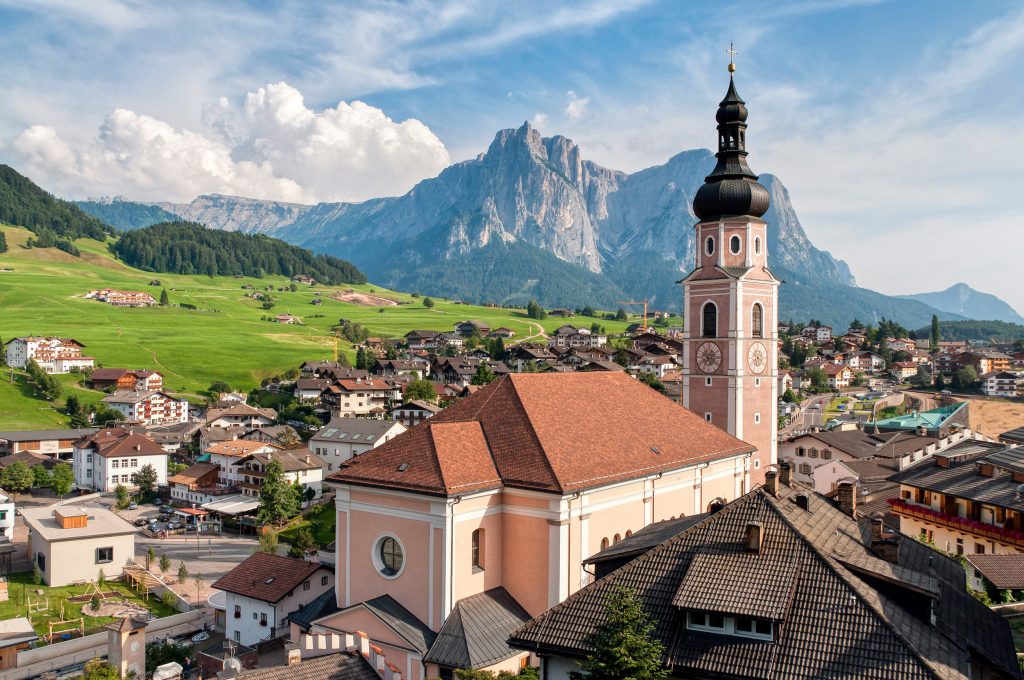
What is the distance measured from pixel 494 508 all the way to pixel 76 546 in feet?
132

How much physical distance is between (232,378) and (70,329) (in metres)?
43.7

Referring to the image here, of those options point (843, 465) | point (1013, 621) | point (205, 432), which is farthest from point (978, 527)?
point (205, 432)

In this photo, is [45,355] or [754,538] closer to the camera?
[754,538]

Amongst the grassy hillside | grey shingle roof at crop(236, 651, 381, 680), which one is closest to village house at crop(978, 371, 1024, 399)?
the grassy hillside

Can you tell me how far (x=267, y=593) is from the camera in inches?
1484

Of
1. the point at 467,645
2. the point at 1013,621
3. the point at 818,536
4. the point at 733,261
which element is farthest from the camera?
the point at 733,261

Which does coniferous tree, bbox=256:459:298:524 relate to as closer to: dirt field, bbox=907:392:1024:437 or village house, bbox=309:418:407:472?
village house, bbox=309:418:407:472

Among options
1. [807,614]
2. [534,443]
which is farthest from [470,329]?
[807,614]

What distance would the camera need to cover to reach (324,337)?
16362cm

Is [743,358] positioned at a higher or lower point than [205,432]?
higher

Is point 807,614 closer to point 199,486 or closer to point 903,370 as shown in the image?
point 199,486

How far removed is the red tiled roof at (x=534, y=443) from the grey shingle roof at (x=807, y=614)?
819 cm

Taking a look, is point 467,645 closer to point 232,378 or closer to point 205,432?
point 205,432

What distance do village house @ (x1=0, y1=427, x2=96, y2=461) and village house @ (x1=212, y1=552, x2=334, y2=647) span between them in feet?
206
